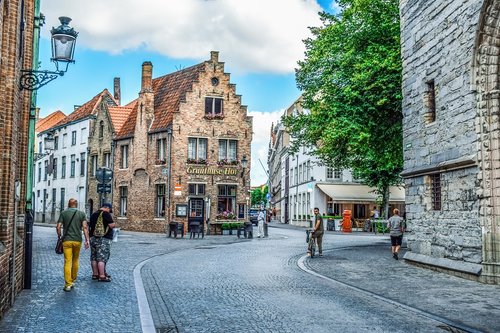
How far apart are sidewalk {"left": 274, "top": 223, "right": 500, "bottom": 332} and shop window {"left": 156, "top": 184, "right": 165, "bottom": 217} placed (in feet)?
61.1

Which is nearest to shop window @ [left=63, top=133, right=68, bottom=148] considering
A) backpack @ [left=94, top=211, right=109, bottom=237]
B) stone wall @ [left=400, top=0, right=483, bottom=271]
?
stone wall @ [left=400, top=0, right=483, bottom=271]

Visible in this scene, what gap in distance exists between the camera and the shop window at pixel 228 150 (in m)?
35.8

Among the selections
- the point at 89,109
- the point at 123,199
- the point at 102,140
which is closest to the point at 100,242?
the point at 123,199

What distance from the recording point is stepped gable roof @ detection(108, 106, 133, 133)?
1606 inches

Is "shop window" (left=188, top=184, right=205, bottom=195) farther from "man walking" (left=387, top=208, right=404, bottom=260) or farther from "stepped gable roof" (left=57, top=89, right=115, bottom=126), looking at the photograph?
"man walking" (left=387, top=208, right=404, bottom=260)

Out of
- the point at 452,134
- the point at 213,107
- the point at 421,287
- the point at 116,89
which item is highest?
the point at 116,89

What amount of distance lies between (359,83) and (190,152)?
16778 millimetres

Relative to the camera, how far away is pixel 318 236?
1953 centimetres

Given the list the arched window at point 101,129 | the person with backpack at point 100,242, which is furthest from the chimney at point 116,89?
the person with backpack at point 100,242

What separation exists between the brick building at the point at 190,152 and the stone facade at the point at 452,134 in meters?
19.6

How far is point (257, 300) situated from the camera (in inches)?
386

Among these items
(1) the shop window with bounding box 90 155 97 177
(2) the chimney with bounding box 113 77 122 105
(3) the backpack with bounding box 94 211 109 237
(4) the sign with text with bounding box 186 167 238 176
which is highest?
(2) the chimney with bounding box 113 77 122 105

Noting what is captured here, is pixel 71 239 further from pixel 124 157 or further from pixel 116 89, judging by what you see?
pixel 116 89

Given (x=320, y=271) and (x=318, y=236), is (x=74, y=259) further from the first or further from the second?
(x=318, y=236)
